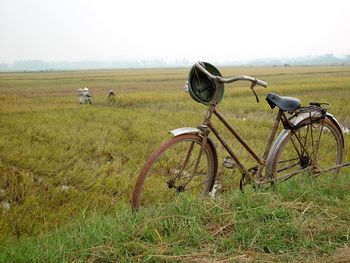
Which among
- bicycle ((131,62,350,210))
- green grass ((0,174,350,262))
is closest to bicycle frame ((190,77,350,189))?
bicycle ((131,62,350,210))

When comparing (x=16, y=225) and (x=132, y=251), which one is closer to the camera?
(x=132, y=251)

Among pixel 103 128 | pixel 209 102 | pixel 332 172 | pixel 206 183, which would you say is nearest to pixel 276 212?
pixel 206 183

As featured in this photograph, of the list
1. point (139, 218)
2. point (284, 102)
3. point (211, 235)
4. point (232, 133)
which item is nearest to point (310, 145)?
point (284, 102)

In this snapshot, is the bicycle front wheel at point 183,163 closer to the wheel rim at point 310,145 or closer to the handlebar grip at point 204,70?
the handlebar grip at point 204,70

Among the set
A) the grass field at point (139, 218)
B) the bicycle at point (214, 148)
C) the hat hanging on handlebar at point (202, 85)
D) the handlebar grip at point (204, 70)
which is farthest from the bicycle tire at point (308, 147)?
the handlebar grip at point (204, 70)

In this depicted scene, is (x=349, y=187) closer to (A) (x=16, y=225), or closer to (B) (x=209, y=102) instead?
(B) (x=209, y=102)

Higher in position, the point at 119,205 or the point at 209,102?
the point at 209,102

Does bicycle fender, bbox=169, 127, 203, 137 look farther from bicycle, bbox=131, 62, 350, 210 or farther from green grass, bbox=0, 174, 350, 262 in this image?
green grass, bbox=0, 174, 350, 262

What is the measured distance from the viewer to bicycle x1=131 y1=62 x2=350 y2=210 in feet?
7.79

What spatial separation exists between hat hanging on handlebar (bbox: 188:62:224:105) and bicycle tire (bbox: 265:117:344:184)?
732mm

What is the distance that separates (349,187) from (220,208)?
1225 millimetres

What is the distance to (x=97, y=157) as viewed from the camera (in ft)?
17.1

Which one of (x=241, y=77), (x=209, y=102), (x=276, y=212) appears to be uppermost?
(x=241, y=77)

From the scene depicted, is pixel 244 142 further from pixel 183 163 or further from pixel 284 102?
pixel 183 163
